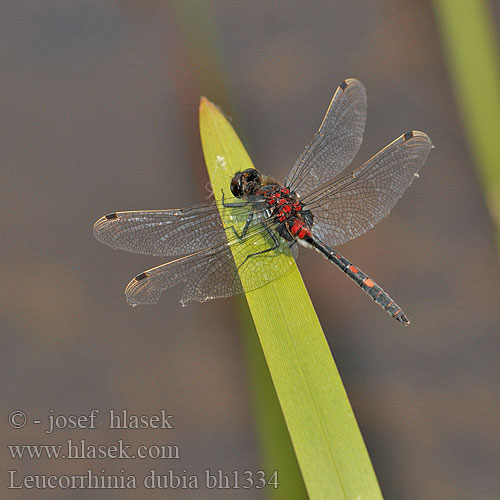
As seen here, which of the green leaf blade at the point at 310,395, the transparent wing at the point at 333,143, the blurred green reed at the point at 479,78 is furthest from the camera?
the transparent wing at the point at 333,143

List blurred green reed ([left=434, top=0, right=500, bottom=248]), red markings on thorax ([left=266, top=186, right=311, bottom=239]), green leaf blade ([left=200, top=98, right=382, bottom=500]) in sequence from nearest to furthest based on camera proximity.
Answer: green leaf blade ([left=200, top=98, right=382, bottom=500]), blurred green reed ([left=434, top=0, right=500, bottom=248]), red markings on thorax ([left=266, top=186, right=311, bottom=239])

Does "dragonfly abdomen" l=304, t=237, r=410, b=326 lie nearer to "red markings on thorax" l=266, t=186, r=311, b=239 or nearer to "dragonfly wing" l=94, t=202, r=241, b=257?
"red markings on thorax" l=266, t=186, r=311, b=239

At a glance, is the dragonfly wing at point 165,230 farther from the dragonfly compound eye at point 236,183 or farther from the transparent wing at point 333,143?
the transparent wing at point 333,143

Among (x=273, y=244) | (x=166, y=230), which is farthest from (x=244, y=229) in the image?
(x=166, y=230)

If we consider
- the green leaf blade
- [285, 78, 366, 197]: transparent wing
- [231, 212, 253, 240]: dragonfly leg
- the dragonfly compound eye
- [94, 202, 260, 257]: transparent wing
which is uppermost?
[285, 78, 366, 197]: transparent wing

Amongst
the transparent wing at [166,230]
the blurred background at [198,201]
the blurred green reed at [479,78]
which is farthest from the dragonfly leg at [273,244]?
the blurred green reed at [479,78]

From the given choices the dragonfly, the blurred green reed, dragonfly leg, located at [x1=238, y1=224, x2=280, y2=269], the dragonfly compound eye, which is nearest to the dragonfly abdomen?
the dragonfly

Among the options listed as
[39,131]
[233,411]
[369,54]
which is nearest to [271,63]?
[369,54]
